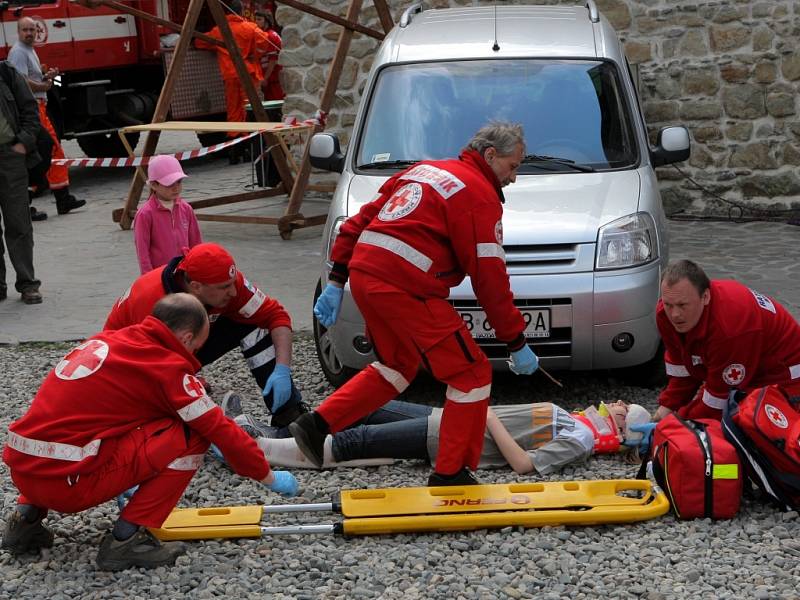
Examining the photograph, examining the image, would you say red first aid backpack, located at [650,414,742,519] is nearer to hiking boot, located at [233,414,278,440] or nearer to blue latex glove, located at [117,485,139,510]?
hiking boot, located at [233,414,278,440]

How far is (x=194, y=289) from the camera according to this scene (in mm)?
5031

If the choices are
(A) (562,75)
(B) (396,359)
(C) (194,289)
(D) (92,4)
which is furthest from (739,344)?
(D) (92,4)

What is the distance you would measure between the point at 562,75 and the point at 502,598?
12.4 ft

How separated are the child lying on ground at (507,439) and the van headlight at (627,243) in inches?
31.8

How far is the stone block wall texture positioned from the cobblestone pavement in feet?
1.39

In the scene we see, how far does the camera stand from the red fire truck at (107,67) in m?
14.1

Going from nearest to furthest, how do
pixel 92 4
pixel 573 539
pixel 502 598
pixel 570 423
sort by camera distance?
pixel 502 598 → pixel 573 539 → pixel 570 423 → pixel 92 4

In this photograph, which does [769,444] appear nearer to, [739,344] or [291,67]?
[739,344]

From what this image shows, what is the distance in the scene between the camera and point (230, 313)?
18.2 feet

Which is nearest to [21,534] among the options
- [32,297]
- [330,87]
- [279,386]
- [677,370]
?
[279,386]

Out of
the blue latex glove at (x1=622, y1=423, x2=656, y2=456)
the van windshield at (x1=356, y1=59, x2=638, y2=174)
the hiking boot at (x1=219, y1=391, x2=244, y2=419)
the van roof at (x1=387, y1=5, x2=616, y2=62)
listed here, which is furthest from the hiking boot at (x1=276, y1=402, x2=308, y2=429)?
the van roof at (x1=387, y1=5, x2=616, y2=62)

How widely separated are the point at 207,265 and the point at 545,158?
2.32 metres

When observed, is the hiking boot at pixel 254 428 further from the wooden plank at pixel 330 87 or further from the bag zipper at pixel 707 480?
the wooden plank at pixel 330 87

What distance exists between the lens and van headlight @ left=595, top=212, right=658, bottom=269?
19.0 feet
